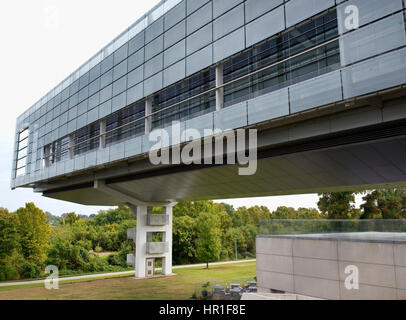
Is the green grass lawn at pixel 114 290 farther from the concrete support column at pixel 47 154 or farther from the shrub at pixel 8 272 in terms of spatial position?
the concrete support column at pixel 47 154

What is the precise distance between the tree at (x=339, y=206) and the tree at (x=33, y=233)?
140ft

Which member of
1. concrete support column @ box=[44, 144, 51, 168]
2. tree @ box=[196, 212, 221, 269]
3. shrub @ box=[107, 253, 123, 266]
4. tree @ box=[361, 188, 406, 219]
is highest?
concrete support column @ box=[44, 144, 51, 168]

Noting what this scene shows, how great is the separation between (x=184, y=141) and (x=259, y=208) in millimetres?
108696

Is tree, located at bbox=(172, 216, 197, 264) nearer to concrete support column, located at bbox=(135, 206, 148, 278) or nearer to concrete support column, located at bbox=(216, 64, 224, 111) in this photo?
concrete support column, located at bbox=(135, 206, 148, 278)

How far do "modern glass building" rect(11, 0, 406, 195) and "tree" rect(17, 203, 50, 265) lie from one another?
716 inches

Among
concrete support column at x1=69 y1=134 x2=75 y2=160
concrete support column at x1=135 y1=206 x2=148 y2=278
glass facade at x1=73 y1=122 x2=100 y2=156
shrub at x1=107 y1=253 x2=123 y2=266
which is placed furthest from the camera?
shrub at x1=107 y1=253 x2=123 y2=266

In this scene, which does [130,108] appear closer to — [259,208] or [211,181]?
[211,181]

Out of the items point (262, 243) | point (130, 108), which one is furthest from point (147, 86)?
point (262, 243)

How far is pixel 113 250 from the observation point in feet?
193

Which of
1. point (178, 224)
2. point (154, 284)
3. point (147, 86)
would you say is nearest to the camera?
point (147, 86)

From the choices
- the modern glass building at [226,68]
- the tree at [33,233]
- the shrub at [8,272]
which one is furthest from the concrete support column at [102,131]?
the tree at [33,233]

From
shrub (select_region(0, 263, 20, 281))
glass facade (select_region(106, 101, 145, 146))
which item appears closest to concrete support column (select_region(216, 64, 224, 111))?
glass facade (select_region(106, 101, 145, 146))

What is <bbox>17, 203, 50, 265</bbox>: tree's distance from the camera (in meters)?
45.8

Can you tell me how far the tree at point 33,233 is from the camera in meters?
45.8
